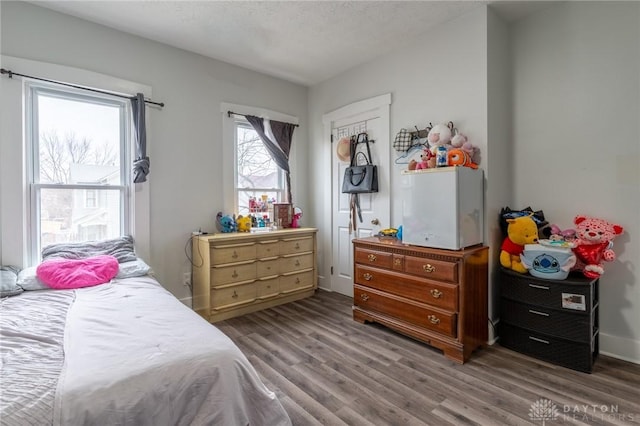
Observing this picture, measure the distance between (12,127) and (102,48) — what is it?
103cm

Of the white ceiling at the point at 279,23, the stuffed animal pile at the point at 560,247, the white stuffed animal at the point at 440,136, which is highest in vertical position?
the white ceiling at the point at 279,23

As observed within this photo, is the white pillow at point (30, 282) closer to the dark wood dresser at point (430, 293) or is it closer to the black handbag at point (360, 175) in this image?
the dark wood dresser at point (430, 293)

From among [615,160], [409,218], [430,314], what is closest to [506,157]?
[615,160]

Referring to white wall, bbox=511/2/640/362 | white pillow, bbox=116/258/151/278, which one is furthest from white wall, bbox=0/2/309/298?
white wall, bbox=511/2/640/362

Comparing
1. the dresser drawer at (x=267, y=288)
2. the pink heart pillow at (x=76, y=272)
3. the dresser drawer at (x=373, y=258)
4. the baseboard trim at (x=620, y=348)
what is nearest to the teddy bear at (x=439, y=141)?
the dresser drawer at (x=373, y=258)

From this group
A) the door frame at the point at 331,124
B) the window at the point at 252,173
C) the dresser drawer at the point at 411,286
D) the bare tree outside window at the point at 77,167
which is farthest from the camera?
the window at the point at 252,173

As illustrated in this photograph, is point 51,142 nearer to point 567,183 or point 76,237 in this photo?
point 76,237

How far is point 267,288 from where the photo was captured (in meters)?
3.48

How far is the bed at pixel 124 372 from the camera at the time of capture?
1.00 meters

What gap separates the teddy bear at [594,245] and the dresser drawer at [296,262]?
2.60 m

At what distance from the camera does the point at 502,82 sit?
2689 mm

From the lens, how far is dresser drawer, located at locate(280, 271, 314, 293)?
3631mm

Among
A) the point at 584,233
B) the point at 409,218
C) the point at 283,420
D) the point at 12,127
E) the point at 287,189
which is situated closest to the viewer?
the point at 283,420

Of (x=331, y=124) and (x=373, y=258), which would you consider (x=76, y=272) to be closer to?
(x=373, y=258)
